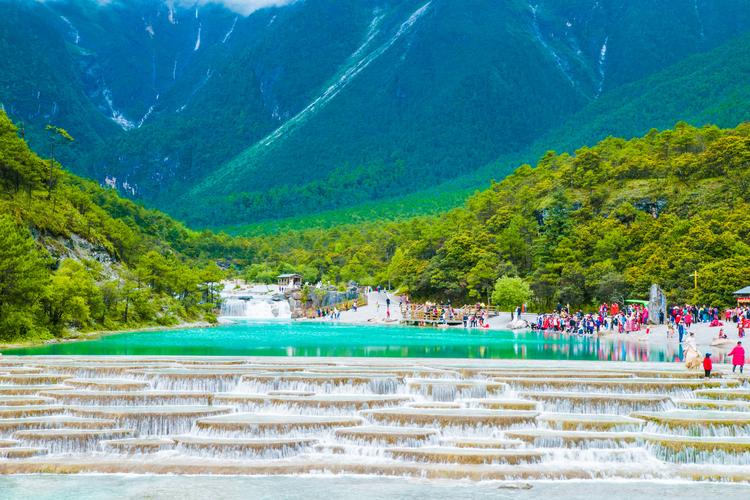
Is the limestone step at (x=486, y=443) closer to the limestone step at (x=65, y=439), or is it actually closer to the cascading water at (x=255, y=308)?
the limestone step at (x=65, y=439)

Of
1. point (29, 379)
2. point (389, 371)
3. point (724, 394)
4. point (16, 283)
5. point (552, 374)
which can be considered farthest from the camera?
point (16, 283)

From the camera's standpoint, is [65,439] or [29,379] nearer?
[65,439]

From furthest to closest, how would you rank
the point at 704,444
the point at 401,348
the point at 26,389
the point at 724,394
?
1. the point at 401,348
2. the point at 26,389
3. the point at 724,394
4. the point at 704,444

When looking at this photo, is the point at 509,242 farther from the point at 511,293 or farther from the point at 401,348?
the point at 401,348

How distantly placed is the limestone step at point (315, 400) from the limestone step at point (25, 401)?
5688 mm

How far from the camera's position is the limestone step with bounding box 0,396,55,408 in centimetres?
2762

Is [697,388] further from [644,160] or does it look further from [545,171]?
[545,171]

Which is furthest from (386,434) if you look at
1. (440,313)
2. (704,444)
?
(440,313)

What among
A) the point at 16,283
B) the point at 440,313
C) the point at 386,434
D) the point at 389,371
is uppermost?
the point at 16,283

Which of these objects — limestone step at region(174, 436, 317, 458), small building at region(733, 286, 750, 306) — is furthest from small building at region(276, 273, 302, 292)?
limestone step at region(174, 436, 317, 458)

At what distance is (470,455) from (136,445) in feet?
30.1

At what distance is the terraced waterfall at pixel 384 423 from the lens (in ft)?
72.6

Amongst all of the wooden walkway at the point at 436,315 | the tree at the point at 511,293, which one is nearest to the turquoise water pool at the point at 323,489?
the tree at the point at 511,293

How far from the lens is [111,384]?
98.4ft
